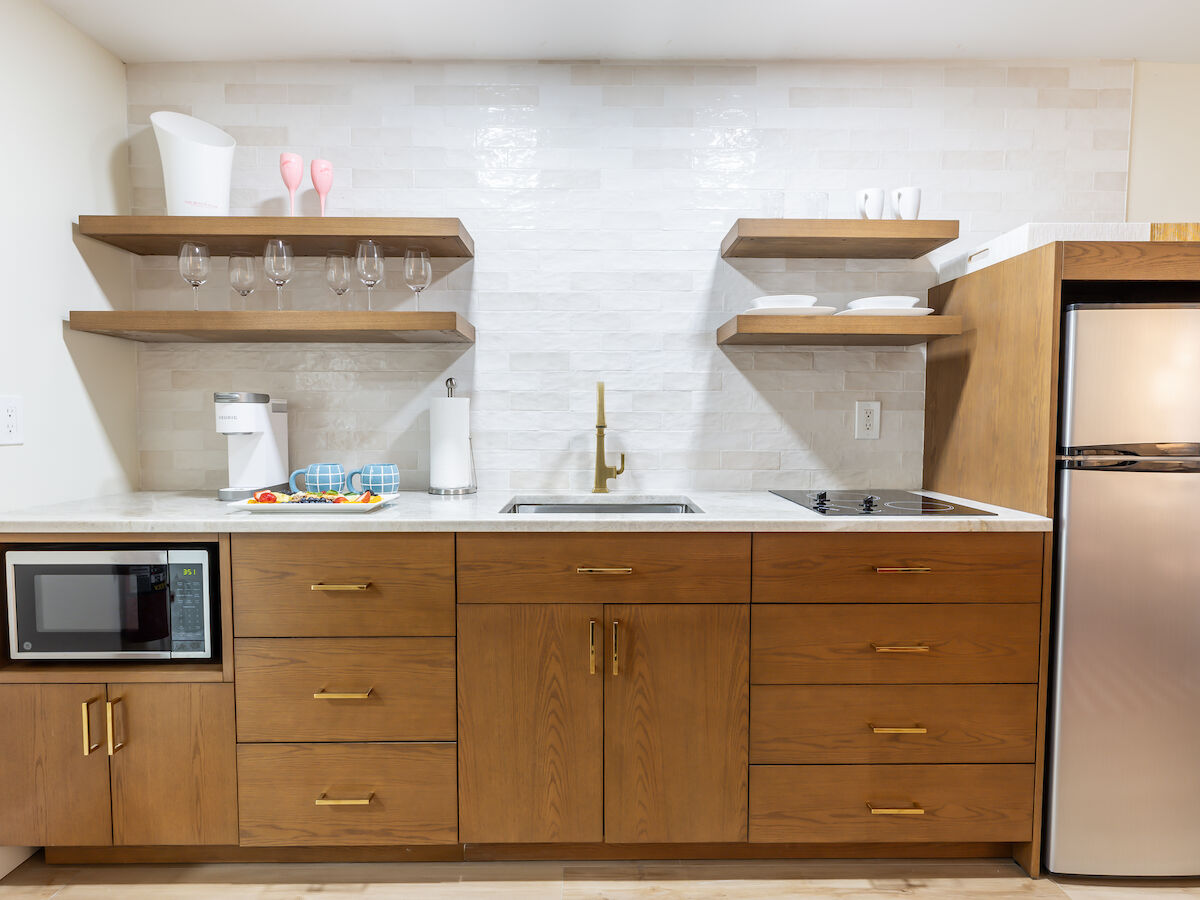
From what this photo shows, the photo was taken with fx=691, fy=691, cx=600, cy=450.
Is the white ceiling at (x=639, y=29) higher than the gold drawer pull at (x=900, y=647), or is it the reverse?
the white ceiling at (x=639, y=29)

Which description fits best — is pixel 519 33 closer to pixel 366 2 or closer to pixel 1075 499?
pixel 366 2

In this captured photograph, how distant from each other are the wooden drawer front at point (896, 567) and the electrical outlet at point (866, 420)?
69 cm

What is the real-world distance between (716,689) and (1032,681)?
2.59ft

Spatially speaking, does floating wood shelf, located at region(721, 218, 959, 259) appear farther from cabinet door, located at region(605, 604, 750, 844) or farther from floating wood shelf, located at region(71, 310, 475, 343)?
cabinet door, located at region(605, 604, 750, 844)

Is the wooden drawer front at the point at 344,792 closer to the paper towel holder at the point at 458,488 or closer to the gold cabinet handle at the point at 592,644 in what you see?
the gold cabinet handle at the point at 592,644

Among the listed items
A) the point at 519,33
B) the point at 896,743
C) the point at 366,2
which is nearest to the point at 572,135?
the point at 519,33

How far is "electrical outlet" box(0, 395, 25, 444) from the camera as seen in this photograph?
1.75 m

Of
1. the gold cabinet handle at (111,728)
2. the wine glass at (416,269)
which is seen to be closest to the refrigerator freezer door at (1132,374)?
the wine glass at (416,269)

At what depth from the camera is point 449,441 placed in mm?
2154

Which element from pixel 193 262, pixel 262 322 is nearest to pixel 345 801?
pixel 262 322

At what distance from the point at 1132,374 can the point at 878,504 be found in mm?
657

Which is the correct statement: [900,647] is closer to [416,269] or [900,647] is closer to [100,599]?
[416,269]

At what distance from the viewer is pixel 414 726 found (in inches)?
67.9

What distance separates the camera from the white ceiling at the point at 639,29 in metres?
1.97
